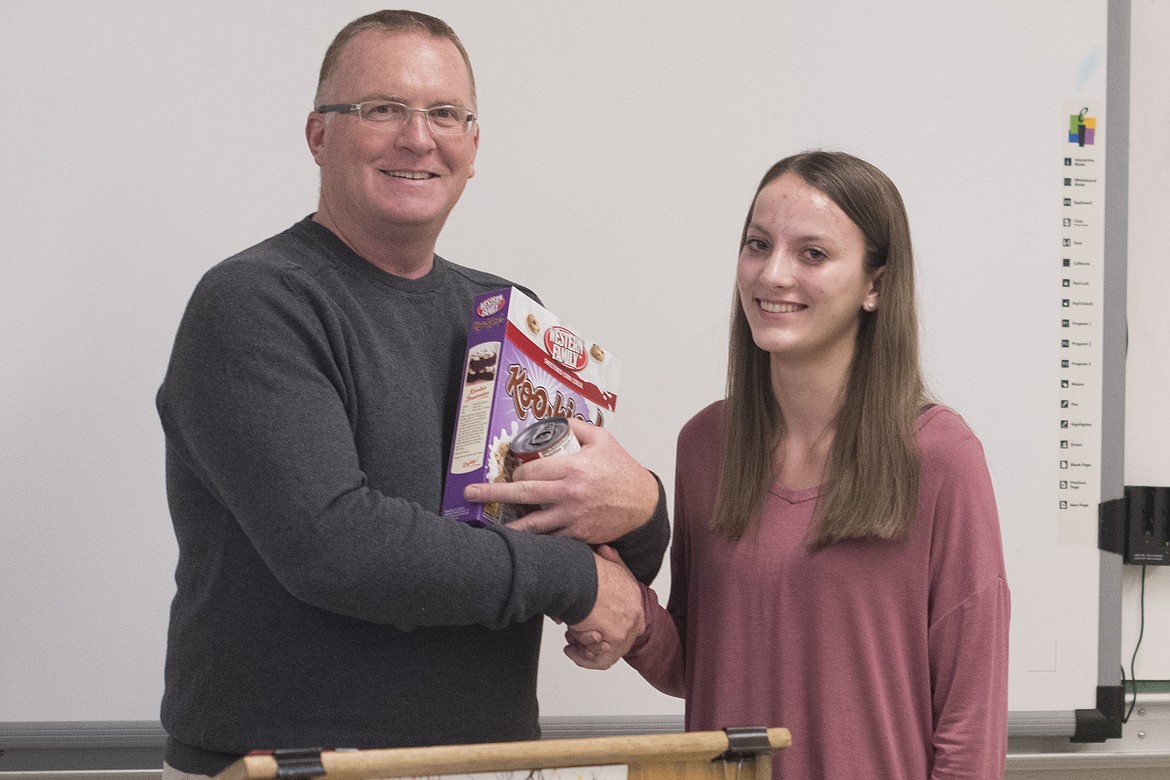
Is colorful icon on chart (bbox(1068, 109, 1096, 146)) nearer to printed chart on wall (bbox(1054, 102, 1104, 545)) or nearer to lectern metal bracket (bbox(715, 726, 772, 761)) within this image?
printed chart on wall (bbox(1054, 102, 1104, 545))

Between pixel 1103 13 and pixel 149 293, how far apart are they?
77.4 inches

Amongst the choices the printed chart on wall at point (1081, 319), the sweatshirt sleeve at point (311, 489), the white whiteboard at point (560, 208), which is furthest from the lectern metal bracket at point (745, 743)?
the printed chart on wall at point (1081, 319)

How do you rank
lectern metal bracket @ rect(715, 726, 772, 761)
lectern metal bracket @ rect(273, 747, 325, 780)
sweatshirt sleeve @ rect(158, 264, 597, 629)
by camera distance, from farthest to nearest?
sweatshirt sleeve @ rect(158, 264, 597, 629)
lectern metal bracket @ rect(715, 726, 772, 761)
lectern metal bracket @ rect(273, 747, 325, 780)

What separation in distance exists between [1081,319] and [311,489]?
5.62ft

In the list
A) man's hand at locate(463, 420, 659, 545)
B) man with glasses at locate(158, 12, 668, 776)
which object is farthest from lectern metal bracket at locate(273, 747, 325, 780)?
man's hand at locate(463, 420, 659, 545)

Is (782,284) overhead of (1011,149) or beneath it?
beneath

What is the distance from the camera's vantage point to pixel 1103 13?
2229 millimetres

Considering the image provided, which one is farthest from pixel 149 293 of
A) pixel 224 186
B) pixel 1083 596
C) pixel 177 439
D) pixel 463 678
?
pixel 1083 596

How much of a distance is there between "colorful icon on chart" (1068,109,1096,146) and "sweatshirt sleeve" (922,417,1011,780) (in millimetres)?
1212

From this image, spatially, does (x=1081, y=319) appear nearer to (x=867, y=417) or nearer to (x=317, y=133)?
(x=867, y=417)

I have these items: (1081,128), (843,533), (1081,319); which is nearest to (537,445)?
(843,533)

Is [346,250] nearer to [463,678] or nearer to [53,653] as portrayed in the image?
[463,678]

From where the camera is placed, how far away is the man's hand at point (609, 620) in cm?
131

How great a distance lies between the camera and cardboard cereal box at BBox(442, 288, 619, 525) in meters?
1.29
